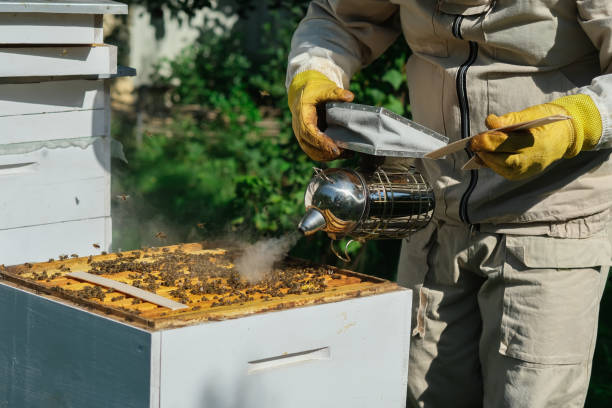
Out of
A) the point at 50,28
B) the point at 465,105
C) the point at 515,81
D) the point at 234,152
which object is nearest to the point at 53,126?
the point at 50,28

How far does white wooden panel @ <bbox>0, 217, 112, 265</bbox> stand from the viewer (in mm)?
2100

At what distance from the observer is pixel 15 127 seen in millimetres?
2102

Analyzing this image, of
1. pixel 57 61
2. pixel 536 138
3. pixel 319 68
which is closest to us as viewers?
pixel 536 138

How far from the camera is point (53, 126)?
2.18 metres

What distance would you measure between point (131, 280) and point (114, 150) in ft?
2.22

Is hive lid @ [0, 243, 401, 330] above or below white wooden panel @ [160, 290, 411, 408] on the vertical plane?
above

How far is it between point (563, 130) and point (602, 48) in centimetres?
27

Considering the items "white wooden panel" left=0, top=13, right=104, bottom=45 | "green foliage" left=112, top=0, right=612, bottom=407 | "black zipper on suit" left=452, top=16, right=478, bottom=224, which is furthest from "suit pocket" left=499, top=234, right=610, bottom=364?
"white wooden panel" left=0, top=13, right=104, bottom=45

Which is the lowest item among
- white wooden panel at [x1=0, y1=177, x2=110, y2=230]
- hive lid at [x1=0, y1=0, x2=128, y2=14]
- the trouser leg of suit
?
the trouser leg of suit

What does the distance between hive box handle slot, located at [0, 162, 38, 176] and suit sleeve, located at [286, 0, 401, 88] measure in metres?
0.72

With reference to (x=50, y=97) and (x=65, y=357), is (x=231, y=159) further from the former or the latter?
(x=65, y=357)

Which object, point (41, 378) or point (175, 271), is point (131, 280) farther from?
point (41, 378)

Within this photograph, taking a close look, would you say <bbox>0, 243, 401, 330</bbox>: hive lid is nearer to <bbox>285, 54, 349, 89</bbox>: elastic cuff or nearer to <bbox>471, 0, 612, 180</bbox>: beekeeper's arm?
<bbox>471, 0, 612, 180</bbox>: beekeeper's arm

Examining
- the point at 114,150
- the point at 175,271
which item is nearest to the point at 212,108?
the point at 114,150
